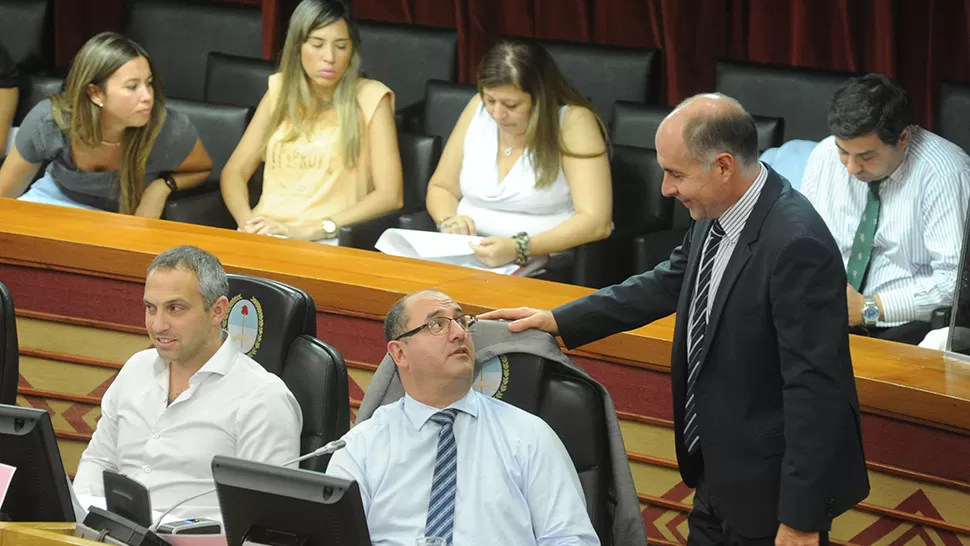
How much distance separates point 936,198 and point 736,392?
133cm

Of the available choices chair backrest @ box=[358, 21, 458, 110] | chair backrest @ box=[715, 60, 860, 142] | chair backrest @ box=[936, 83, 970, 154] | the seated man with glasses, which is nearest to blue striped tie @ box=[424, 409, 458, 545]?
the seated man with glasses

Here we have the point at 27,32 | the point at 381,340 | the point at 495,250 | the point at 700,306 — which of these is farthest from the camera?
the point at 27,32

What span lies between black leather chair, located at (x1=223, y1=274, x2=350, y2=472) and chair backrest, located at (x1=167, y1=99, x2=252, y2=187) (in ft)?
6.25

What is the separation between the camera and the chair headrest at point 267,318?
8.96 feet

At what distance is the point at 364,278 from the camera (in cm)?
327

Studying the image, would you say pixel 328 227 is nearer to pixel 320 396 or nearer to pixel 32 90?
pixel 32 90

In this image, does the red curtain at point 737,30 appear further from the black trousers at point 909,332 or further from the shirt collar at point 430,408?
the shirt collar at point 430,408

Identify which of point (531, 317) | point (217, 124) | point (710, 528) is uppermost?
point (217, 124)

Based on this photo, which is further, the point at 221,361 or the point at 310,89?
the point at 310,89

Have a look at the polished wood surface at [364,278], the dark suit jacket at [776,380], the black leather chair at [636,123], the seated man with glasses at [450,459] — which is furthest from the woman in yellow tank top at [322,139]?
the dark suit jacket at [776,380]

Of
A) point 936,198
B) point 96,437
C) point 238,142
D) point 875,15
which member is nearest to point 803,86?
point 875,15

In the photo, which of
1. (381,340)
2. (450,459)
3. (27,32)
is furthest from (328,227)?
(27,32)

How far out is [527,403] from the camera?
2.56 meters

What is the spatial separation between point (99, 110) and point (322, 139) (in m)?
0.67
